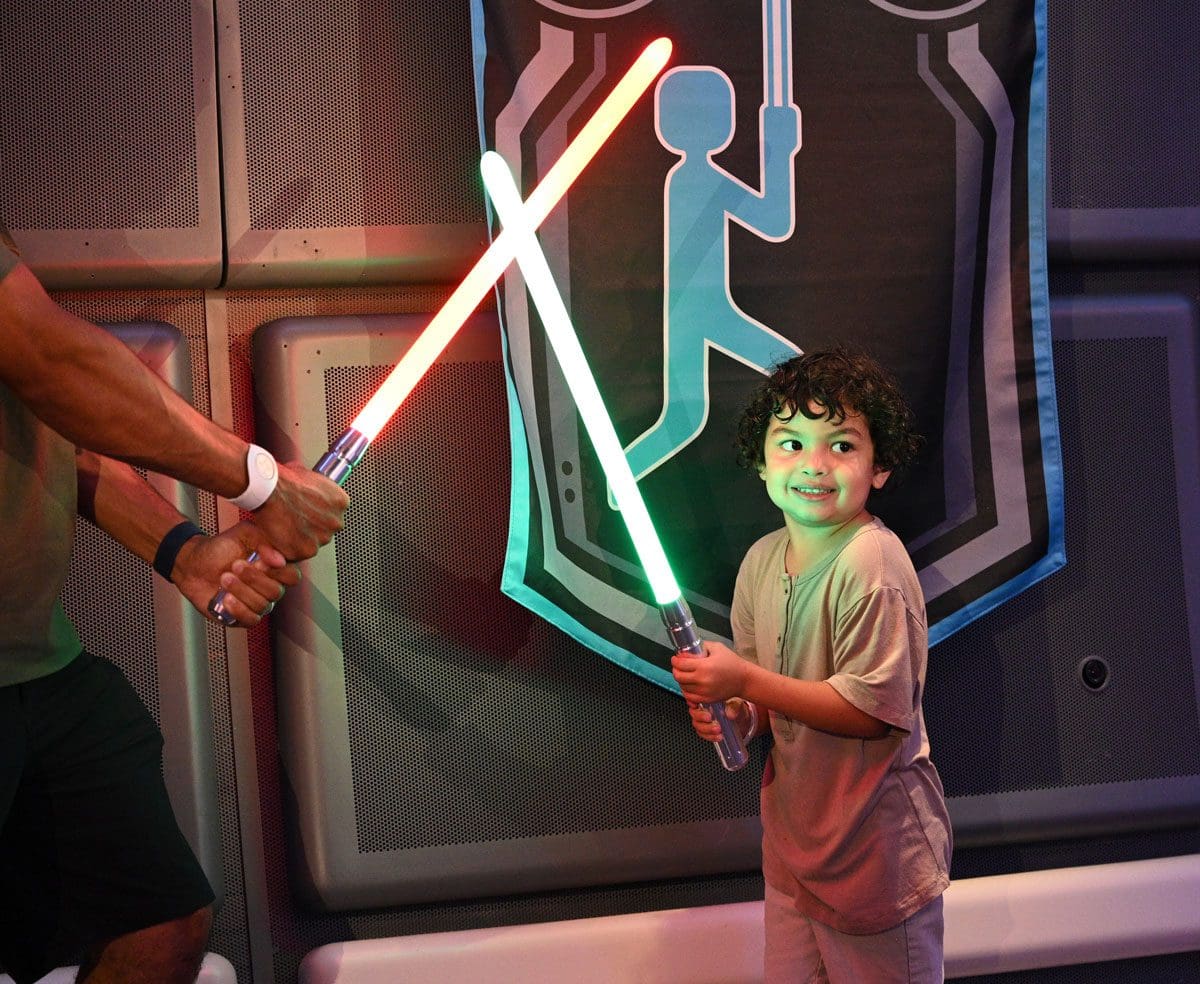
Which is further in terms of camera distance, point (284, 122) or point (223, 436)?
point (284, 122)

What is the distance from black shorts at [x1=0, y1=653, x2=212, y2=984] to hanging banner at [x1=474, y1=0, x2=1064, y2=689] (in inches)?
25.9

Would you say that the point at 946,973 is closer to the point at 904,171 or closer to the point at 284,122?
the point at 904,171

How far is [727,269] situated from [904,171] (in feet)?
1.14

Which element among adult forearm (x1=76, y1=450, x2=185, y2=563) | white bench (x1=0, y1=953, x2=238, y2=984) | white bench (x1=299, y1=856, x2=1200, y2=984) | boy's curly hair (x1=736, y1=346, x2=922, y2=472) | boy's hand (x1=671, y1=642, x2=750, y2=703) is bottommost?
white bench (x1=299, y1=856, x2=1200, y2=984)

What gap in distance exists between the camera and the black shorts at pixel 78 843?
1495mm

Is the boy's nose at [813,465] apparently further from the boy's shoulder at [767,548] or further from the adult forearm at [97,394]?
the adult forearm at [97,394]

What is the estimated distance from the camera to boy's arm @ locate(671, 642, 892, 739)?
1575mm

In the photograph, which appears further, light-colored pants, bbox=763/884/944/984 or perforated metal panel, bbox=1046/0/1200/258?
perforated metal panel, bbox=1046/0/1200/258

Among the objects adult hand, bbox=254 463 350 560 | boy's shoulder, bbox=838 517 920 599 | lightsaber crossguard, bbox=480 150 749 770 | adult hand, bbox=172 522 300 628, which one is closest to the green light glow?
lightsaber crossguard, bbox=480 150 749 770

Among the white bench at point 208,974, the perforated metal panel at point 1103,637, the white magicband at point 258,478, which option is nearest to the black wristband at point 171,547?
the white magicband at point 258,478

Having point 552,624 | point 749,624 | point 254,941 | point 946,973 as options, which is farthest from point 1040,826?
point 254,941

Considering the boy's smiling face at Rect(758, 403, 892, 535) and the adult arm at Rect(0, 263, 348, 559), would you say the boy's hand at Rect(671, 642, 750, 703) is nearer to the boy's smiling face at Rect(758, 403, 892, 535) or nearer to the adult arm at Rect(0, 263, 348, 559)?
the boy's smiling face at Rect(758, 403, 892, 535)

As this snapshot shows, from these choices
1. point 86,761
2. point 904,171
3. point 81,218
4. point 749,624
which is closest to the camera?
point 86,761

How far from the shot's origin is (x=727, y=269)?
2047 millimetres
